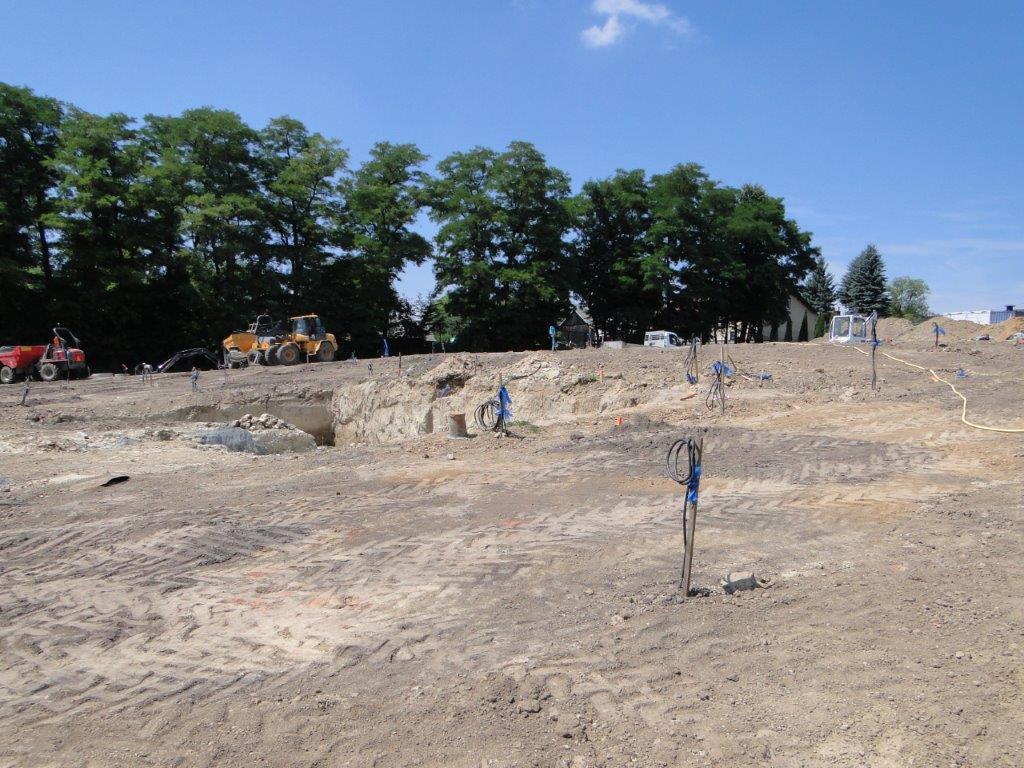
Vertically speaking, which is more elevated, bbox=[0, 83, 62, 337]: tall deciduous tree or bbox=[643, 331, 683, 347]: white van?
bbox=[0, 83, 62, 337]: tall deciduous tree

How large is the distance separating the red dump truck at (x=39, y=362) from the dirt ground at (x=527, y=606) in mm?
19804

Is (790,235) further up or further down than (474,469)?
further up

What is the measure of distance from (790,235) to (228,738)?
5346 centimetres

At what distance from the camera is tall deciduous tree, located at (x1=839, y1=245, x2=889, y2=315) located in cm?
5329

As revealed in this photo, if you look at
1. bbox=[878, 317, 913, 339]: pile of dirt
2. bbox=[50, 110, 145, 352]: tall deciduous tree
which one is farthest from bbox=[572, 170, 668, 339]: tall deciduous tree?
bbox=[50, 110, 145, 352]: tall deciduous tree

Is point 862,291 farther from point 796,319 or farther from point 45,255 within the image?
point 45,255

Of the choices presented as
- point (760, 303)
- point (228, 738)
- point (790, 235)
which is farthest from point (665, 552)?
point (790, 235)

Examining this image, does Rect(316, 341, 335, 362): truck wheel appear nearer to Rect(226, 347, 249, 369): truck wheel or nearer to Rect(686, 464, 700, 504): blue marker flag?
Rect(226, 347, 249, 369): truck wheel

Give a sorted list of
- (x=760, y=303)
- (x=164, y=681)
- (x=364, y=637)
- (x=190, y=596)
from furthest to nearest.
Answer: (x=760, y=303), (x=190, y=596), (x=364, y=637), (x=164, y=681)

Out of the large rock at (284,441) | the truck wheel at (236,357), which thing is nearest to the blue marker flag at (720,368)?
the large rock at (284,441)

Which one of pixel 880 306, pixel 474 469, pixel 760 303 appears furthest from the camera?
pixel 880 306

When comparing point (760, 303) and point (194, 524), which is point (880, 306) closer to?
point (760, 303)

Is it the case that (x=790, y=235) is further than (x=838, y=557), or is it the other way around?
(x=790, y=235)

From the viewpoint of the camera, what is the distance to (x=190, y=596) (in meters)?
5.80
